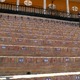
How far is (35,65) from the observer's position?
3521mm

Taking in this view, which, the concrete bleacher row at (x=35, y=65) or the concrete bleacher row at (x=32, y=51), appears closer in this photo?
the concrete bleacher row at (x=35, y=65)

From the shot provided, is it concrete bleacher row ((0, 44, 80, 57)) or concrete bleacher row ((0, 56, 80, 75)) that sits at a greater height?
concrete bleacher row ((0, 44, 80, 57))

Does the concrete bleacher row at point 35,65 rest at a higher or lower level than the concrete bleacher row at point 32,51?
lower

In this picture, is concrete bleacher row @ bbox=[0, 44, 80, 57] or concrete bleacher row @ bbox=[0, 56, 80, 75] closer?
concrete bleacher row @ bbox=[0, 56, 80, 75]

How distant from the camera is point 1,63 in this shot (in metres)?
3.30

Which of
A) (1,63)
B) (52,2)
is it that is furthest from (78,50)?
(52,2)

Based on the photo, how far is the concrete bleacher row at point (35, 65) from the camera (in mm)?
3318

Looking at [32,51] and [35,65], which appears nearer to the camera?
[35,65]

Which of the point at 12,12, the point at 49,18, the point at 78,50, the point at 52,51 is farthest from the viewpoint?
the point at 49,18

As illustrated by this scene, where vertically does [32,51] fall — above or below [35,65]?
above

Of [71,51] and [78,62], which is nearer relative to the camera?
[78,62]

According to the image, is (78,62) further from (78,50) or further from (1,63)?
(1,63)

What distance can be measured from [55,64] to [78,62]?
1.54ft

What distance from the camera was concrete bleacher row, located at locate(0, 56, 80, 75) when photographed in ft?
10.9
